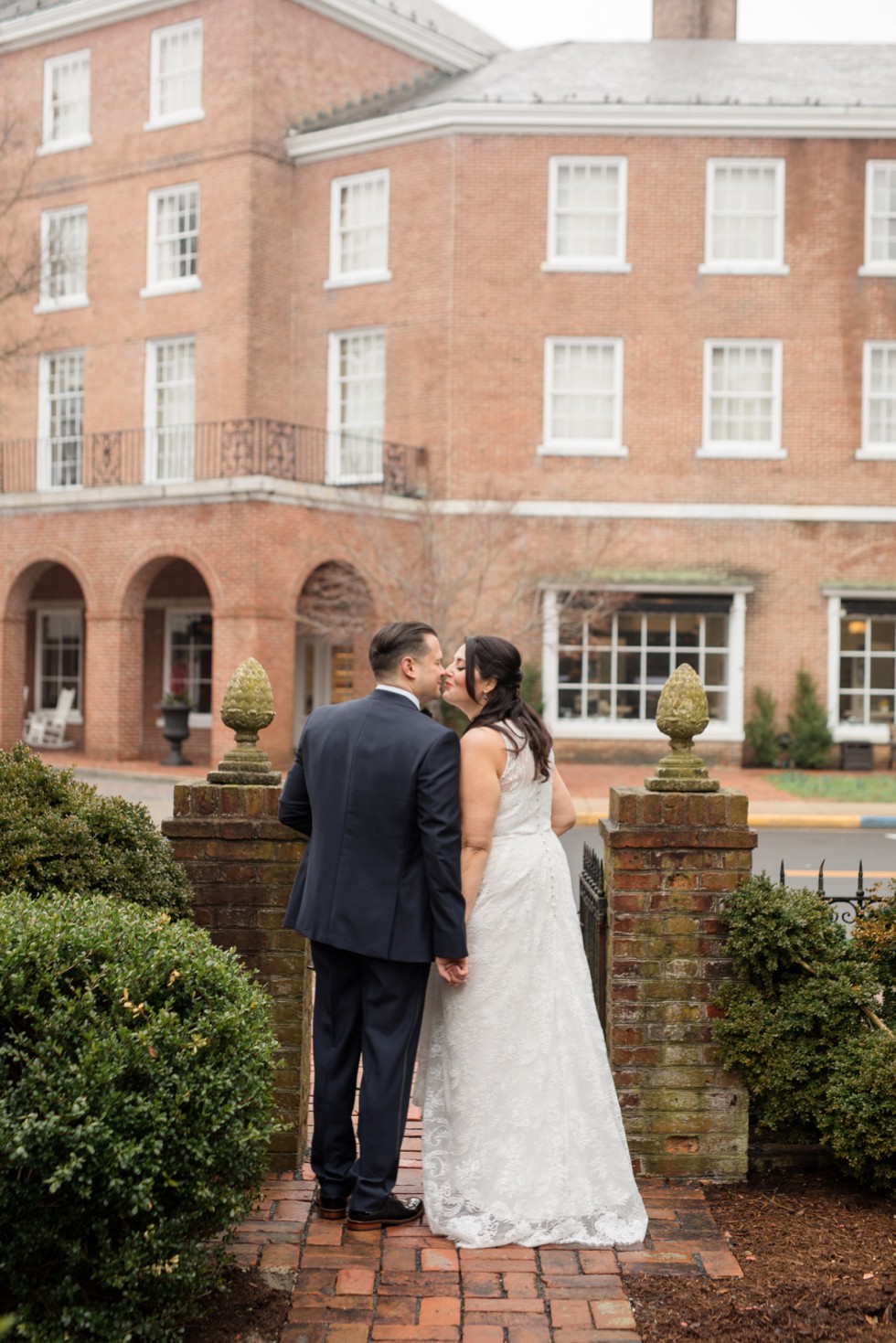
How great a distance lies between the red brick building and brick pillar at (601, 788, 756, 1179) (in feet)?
54.7

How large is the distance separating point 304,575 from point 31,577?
5969mm

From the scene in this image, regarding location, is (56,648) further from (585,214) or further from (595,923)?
(595,923)

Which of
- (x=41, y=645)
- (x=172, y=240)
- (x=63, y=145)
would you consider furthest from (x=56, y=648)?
(x=63, y=145)

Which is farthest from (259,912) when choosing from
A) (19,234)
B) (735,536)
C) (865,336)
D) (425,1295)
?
(19,234)

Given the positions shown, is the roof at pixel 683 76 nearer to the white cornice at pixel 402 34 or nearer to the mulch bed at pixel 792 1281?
the white cornice at pixel 402 34

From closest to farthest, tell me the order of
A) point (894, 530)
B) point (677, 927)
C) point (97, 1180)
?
point (97, 1180), point (677, 927), point (894, 530)

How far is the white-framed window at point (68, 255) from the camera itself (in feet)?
89.8

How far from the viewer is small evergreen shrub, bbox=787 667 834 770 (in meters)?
23.0

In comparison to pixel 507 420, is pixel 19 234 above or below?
above

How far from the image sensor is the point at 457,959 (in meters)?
4.36

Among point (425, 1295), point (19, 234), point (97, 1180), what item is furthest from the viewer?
point (19, 234)

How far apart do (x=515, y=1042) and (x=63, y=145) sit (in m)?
27.0

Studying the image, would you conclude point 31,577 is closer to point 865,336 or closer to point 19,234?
point 19,234

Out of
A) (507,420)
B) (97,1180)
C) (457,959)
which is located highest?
(507,420)
